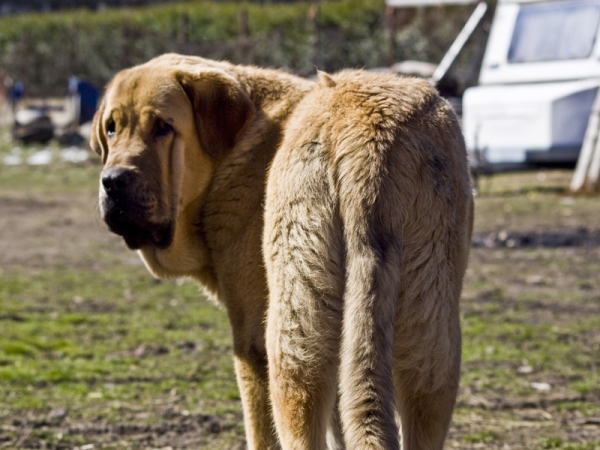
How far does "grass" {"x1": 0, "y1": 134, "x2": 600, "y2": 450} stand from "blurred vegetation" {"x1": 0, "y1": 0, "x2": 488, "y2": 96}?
873 centimetres

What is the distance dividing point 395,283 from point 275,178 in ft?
2.20

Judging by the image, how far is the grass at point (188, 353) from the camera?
472 centimetres

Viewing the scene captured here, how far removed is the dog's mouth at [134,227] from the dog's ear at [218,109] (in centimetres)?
47

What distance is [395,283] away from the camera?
277 cm

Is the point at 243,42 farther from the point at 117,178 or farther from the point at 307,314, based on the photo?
the point at 307,314

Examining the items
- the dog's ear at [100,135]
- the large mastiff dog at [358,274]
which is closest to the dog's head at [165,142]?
the dog's ear at [100,135]

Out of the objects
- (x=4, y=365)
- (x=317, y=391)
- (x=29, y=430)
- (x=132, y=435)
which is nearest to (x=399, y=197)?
(x=317, y=391)

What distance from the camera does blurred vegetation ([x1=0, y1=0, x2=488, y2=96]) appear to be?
67.0 feet

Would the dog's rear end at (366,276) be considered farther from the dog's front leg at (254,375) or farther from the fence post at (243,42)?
the fence post at (243,42)

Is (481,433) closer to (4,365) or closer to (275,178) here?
(275,178)

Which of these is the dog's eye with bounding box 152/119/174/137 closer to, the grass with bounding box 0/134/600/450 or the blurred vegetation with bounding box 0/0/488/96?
the grass with bounding box 0/134/600/450

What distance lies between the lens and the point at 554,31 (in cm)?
1241

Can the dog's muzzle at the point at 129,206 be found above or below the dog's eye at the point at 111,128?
below

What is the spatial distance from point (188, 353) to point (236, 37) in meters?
19.6
